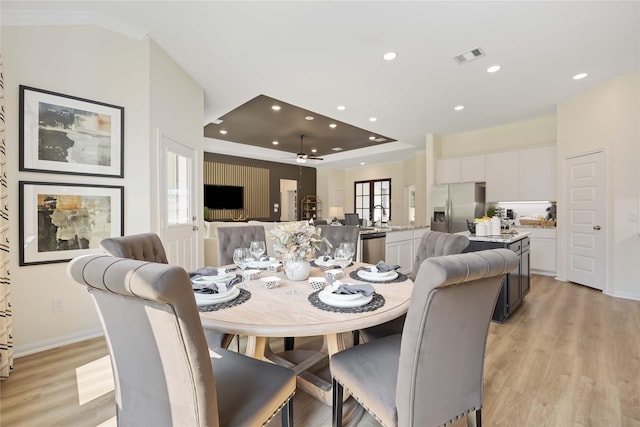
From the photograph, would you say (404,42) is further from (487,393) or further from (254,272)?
(487,393)

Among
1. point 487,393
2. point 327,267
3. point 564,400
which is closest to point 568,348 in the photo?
point 564,400

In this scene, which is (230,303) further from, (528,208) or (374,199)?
(374,199)

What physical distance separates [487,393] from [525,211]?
4.92 m

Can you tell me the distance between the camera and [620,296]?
3719 mm

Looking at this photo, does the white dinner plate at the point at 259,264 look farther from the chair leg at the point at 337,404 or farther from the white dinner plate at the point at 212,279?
the chair leg at the point at 337,404

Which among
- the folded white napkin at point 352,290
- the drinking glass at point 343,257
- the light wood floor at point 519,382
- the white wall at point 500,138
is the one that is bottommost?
the light wood floor at point 519,382

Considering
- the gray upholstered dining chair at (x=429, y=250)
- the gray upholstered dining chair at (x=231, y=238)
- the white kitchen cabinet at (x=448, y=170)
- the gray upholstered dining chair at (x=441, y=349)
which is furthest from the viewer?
the white kitchen cabinet at (x=448, y=170)

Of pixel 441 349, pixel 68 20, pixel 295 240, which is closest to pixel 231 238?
pixel 295 240

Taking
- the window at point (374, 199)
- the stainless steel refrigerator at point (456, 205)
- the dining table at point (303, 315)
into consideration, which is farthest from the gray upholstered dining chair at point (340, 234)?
the window at point (374, 199)

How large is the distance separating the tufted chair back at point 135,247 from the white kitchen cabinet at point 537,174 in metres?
5.87

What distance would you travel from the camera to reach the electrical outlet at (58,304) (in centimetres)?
236

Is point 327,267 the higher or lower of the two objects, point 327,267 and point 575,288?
the higher

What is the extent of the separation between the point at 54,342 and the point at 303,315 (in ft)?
8.30

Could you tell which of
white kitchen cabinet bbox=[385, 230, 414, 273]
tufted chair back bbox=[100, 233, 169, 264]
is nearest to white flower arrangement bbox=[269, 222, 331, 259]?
tufted chair back bbox=[100, 233, 169, 264]
